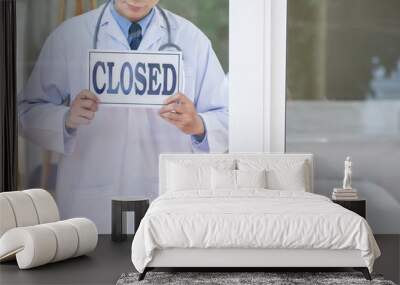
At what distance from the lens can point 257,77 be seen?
8141 mm

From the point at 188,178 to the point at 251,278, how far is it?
6.11 ft

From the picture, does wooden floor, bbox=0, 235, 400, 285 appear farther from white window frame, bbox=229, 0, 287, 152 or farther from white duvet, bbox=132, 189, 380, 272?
white window frame, bbox=229, 0, 287, 152

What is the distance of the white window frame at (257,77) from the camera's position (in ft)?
26.6

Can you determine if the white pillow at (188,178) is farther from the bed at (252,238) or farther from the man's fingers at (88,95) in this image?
the bed at (252,238)

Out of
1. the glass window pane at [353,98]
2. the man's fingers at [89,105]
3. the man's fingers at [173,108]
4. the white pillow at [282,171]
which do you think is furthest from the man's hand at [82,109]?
the glass window pane at [353,98]

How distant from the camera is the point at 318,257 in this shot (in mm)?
5711

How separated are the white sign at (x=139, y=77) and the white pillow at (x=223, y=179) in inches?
50.0

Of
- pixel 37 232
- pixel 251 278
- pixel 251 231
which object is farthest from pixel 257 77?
pixel 37 232

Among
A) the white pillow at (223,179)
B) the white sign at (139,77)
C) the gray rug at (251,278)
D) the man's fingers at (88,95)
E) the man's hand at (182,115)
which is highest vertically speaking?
the white sign at (139,77)

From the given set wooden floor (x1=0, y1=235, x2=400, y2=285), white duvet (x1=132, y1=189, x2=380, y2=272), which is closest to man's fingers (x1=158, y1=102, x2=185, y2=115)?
wooden floor (x1=0, y1=235, x2=400, y2=285)

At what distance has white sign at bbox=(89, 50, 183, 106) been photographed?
8172mm

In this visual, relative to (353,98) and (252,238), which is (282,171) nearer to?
(353,98)

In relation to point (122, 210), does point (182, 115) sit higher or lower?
higher

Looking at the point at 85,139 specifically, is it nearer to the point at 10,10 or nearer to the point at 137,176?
the point at 137,176
